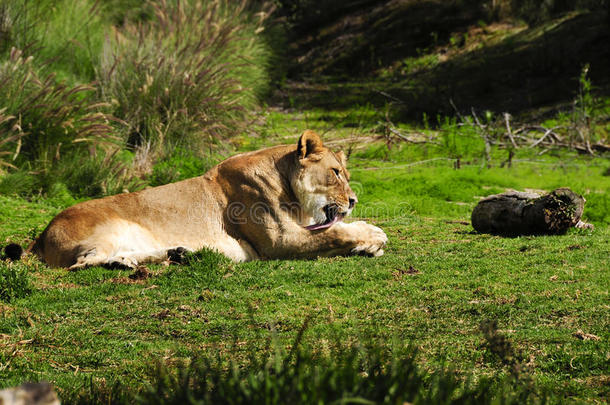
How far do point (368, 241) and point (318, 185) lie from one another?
77cm

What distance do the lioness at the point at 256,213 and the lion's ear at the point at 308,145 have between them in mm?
10

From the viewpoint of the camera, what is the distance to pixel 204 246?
686cm

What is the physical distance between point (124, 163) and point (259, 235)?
4.58 m

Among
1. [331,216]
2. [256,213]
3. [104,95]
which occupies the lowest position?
[331,216]

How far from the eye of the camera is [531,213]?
796cm

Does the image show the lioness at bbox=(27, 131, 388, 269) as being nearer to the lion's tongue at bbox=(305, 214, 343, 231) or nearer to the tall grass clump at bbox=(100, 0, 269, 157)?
the lion's tongue at bbox=(305, 214, 343, 231)

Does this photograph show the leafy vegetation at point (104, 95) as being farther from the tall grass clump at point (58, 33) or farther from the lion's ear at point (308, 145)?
the lion's ear at point (308, 145)

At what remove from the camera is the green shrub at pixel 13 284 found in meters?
5.66

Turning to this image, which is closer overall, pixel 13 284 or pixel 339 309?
pixel 339 309

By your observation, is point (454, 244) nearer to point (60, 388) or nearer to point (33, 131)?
point (60, 388)

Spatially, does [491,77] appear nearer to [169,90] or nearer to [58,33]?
[169,90]

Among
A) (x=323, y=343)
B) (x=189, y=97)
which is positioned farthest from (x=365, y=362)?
(x=189, y=97)

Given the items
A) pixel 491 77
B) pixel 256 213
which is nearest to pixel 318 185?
pixel 256 213

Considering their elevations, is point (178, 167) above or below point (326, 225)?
below
